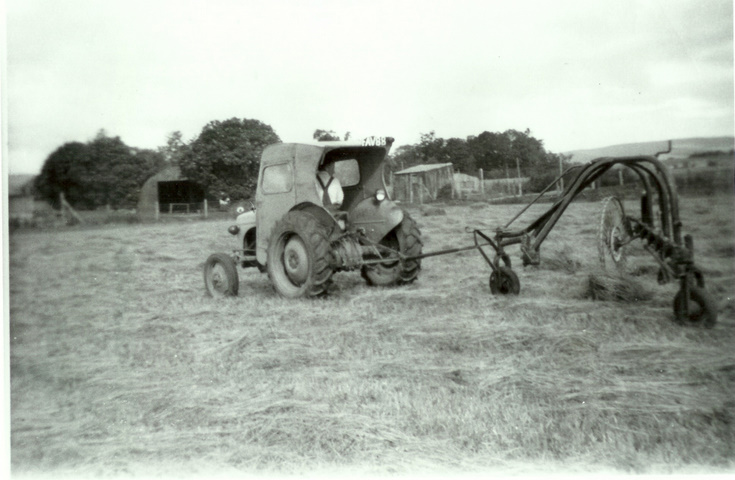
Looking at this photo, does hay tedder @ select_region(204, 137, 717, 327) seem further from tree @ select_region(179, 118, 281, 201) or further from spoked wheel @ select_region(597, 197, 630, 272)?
tree @ select_region(179, 118, 281, 201)

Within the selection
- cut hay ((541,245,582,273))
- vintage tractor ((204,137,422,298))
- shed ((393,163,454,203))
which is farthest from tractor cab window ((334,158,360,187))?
cut hay ((541,245,582,273))

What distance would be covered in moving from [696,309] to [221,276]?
177 inches

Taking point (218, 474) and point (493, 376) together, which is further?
point (493, 376)

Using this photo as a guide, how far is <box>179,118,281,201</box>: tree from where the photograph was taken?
4.60 m

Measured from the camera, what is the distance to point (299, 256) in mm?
5691

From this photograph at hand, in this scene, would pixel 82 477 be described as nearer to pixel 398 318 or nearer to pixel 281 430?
pixel 281 430

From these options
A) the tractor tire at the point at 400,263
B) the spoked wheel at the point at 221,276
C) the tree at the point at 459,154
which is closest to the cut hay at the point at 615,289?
the tree at the point at 459,154

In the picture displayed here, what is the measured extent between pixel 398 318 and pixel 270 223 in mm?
2212

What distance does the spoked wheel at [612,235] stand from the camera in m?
4.31

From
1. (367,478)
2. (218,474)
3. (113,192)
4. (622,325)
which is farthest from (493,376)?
(113,192)

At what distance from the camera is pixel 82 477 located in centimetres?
306

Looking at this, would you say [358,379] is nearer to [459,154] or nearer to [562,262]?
[459,154]

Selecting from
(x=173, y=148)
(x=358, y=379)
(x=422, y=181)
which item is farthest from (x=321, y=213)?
(x=422, y=181)

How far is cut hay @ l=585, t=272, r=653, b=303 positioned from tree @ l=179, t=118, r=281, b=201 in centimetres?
310
